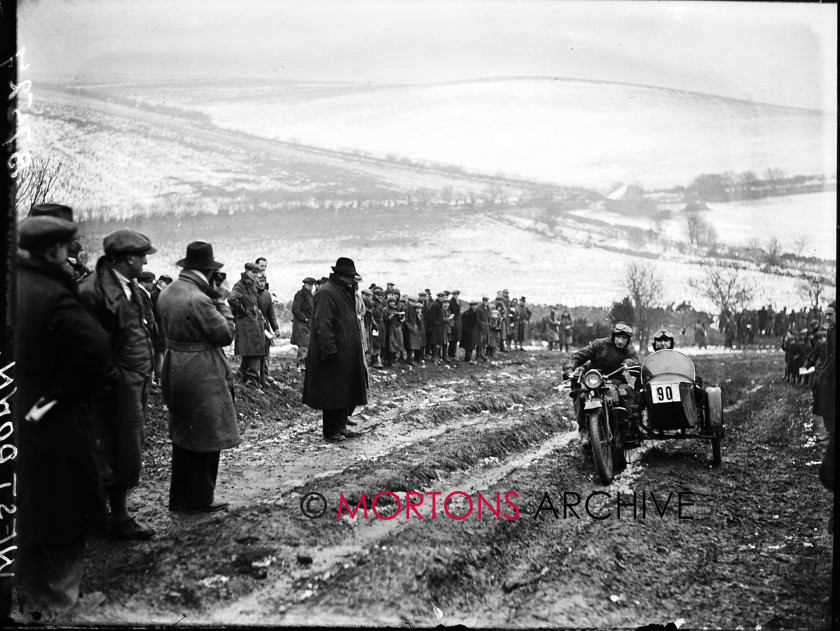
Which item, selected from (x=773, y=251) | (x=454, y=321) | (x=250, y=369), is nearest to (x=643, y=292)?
(x=773, y=251)

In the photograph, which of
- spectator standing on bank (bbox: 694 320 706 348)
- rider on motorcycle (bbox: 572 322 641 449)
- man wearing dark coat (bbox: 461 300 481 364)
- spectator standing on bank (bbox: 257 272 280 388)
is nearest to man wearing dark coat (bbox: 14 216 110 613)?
rider on motorcycle (bbox: 572 322 641 449)

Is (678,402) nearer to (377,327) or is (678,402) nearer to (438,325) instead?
(377,327)

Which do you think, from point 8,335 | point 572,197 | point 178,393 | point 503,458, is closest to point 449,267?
point 572,197

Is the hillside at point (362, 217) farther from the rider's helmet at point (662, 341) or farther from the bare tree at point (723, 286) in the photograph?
the rider's helmet at point (662, 341)

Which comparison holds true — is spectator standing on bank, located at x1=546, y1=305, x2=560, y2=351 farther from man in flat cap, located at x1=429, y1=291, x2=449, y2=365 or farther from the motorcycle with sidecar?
the motorcycle with sidecar

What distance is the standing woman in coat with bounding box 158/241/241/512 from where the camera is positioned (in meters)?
4.59

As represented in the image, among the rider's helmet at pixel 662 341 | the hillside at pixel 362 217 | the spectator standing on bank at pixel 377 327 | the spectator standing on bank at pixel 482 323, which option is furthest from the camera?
the spectator standing on bank at pixel 482 323

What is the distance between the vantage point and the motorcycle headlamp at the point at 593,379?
6.58 m

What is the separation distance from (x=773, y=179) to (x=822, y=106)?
3.04ft

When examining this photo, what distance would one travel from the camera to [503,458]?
23.3ft

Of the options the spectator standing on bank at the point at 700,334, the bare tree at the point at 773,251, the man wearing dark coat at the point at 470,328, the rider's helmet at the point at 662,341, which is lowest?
the man wearing dark coat at the point at 470,328

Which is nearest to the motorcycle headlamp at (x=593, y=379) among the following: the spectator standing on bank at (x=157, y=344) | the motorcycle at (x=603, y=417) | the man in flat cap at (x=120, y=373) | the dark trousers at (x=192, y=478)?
the motorcycle at (x=603, y=417)

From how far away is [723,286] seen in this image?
32.7ft

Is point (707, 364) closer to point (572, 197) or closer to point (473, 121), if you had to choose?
point (572, 197)
